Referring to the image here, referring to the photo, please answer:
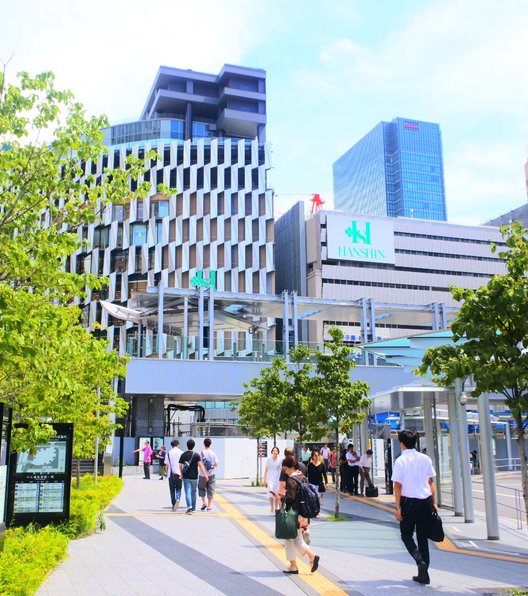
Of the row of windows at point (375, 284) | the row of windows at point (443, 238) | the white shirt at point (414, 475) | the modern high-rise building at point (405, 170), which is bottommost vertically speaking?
the white shirt at point (414, 475)

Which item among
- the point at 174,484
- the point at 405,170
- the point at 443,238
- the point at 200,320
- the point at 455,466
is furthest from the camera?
the point at 405,170

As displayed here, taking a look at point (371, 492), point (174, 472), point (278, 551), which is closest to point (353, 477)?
point (371, 492)

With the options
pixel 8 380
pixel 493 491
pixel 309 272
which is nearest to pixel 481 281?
pixel 309 272

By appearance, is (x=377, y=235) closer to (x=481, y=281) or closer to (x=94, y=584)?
(x=481, y=281)

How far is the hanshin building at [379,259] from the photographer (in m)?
81.0

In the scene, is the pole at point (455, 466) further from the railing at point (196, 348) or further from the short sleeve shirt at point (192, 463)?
the railing at point (196, 348)

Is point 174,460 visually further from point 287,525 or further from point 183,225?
point 183,225

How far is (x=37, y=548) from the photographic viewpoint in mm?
7883

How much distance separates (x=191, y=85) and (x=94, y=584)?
264ft

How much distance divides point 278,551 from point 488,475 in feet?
13.7

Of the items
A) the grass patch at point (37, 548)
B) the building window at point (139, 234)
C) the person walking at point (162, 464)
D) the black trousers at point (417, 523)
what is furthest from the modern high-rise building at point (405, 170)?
the black trousers at point (417, 523)

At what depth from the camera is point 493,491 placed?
455 inches

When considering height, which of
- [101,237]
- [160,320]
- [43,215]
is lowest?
[43,215]

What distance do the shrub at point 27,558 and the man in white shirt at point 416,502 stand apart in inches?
159
